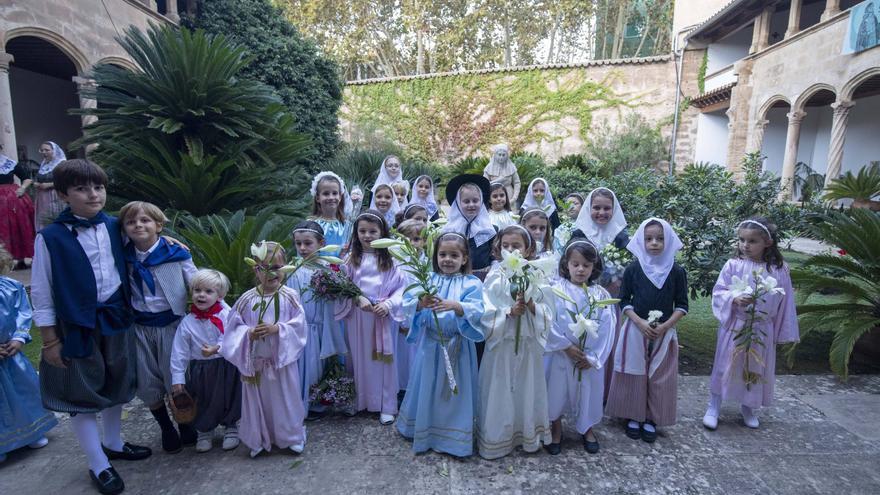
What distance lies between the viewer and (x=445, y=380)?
2980 mm

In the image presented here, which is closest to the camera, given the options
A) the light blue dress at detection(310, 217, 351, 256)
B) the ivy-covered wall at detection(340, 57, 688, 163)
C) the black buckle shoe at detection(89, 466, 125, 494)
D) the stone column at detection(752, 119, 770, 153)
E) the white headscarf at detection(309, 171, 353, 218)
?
the black buckle shoe at detection(89, 466, 125, 494)

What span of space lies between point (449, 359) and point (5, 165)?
8.47 meters

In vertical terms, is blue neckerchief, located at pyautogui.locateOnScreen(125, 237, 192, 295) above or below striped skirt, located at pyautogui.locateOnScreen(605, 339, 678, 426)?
above

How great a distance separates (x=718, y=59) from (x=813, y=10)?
300cm

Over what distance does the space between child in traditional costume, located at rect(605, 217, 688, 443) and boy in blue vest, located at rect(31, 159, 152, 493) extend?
10.7ft

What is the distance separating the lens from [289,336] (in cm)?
287

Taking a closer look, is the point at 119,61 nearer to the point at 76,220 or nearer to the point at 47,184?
the point at 47,184

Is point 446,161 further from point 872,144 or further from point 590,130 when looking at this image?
point 872,144

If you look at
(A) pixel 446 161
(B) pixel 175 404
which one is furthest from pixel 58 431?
(A) pixel 446 161

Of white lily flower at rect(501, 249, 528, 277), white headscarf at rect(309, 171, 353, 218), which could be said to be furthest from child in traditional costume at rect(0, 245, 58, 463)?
white lily flower at rect(501, 249, 528, 277)

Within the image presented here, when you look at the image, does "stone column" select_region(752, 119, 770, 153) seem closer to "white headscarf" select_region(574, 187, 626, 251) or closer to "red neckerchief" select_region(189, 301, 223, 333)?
"white headscarf" select_region(574, 187, 626, 251)

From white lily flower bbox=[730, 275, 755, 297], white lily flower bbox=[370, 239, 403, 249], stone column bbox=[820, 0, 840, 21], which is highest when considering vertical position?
stone column bbox=[820, 0, 840, 21]

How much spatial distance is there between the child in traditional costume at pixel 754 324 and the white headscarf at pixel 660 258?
502mm

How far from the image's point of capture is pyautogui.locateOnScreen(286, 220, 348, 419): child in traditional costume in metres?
3.43
